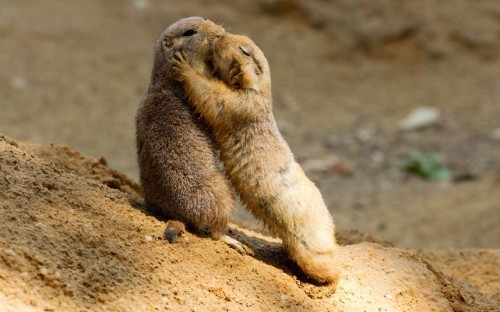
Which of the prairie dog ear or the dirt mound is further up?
the prairie dog ear

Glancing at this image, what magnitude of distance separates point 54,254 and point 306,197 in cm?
146

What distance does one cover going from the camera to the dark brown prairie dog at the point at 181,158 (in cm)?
421

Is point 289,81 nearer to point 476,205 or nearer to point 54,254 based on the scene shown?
point 476,205

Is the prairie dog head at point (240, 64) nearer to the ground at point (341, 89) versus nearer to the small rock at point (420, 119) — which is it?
the ground at point (341, 89)

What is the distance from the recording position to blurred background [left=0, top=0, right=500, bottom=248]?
35.9ft

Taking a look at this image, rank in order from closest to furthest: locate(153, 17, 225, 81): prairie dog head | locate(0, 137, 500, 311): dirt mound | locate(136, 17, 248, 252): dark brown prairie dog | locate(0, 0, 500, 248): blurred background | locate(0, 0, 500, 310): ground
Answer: locate(0, 137, 500, 311): dirt mound, locate(136, 17, 248, 252): dark brown prairie dog, locate(153, 17, 225, 81): prairie dog head, locate(0, 0, 500, 310): ground, locate(0, 0, 500, 248): blurred background

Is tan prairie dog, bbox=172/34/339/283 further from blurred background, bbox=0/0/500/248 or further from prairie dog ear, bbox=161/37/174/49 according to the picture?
blurred background, bbox=0/0/500/248

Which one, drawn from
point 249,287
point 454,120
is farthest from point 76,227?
point 454,120

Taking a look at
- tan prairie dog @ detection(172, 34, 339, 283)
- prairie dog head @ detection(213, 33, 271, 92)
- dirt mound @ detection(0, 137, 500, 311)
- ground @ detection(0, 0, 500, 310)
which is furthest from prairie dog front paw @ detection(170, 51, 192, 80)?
Answer: ground @ detection(0, 0, 500, 310)

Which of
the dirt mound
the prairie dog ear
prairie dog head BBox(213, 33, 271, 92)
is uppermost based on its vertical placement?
the prairie dog ear

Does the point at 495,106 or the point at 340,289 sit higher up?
the point at 340,289

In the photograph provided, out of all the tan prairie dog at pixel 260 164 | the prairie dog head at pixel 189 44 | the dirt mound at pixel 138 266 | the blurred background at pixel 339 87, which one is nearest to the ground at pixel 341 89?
the blurred background at pixel 339 87

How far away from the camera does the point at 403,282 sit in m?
4.70

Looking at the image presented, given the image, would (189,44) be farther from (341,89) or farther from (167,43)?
(341,89)
